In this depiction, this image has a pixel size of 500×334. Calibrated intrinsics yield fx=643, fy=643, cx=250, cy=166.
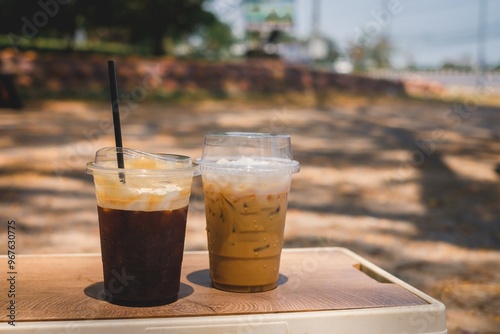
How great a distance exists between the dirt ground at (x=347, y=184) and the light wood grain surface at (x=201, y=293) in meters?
1.54

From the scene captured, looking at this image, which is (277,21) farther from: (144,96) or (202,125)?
(202,125)

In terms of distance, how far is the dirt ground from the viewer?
4.24 meters

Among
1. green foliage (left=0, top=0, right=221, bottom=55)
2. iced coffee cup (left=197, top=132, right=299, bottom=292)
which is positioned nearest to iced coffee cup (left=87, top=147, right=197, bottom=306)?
iced coffee cup (left=197, top=132, right=299, bottom=292)

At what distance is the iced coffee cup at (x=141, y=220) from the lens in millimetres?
1385

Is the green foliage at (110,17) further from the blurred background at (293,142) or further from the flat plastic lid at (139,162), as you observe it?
the flat plastic lid at (139,162)

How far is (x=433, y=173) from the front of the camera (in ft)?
23.2

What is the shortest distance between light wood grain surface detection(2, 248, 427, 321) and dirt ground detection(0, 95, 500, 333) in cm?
154

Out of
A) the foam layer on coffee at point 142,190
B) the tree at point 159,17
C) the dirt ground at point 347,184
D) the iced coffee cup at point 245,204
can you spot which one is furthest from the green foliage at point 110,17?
the foam layer on coffee at point 142,190

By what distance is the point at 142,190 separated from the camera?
4.53 feet

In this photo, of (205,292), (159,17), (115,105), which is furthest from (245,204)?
(159,17)

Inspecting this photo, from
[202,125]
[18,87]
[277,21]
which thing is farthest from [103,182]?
[277,21]

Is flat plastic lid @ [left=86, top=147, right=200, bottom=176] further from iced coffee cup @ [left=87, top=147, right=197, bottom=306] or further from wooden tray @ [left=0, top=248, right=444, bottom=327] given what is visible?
wooden tray @ [left=0, top=248, right=444, bottom=327]

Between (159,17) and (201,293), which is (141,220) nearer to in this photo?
(201,293)

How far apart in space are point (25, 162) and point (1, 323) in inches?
220
